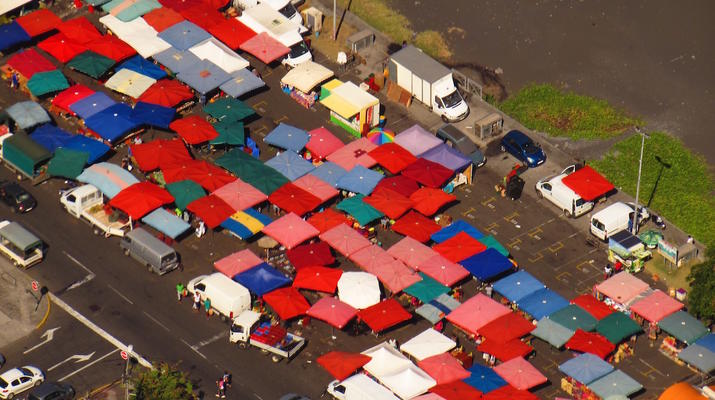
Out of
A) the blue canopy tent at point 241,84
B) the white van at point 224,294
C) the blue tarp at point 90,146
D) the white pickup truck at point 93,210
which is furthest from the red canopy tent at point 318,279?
the blue canopy tent at point 241,84

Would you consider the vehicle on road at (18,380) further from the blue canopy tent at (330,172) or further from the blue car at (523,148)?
the blue car at (523,148)

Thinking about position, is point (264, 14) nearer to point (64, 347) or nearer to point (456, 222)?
point (456, 222)

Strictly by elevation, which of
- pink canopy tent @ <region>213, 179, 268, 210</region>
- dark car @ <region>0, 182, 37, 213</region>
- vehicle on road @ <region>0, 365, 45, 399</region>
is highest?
pink canopy tent @ <region>213, 179, 268, 210</region>

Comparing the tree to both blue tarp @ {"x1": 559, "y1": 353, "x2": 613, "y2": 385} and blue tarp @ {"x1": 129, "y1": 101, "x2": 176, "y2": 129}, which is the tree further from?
blue tarp @ {"x1": 129, "y1": 101, "x2": 176, "y2": 129}

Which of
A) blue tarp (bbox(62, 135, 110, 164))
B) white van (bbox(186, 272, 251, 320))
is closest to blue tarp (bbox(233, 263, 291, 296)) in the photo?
white van (bbox(186, 272, 251, 320))

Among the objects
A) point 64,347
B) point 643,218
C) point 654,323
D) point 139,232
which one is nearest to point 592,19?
point 643,218
